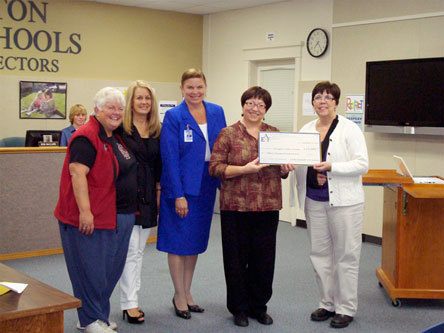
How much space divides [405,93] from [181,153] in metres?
3.10

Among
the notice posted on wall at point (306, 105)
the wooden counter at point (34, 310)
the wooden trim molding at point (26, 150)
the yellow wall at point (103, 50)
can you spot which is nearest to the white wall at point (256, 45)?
the notice posted on wall at point (306, 105)

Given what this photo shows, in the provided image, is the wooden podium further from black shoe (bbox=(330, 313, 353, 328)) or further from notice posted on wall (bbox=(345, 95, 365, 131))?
notice posted on wall (bbox=(345, 95, 365, 131))

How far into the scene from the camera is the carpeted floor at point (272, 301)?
4.05 m

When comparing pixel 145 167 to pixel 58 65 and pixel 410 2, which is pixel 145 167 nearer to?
pixel 410 2

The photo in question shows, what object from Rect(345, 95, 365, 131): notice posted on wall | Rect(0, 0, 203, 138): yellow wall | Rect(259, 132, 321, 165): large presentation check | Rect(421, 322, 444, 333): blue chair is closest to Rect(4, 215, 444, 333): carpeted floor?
Rect(259, 132, 321, 165): large presentation check

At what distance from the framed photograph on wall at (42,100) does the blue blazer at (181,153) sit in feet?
14.1

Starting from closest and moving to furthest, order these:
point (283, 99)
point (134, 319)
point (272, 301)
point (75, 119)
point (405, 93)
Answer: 1. point (134, 319)
2. point (272, 301)
3. point (405, 93)
4. point (75, 119)
5. point (283, 99)

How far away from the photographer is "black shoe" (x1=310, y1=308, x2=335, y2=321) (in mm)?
4160

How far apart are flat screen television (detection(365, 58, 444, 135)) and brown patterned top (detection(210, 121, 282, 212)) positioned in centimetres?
275

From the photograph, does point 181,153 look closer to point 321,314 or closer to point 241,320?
point 241,320

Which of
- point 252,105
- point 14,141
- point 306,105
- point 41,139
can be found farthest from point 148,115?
point 14,141

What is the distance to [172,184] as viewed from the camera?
12.9 feet

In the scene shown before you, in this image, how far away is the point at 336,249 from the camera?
402 centimetres

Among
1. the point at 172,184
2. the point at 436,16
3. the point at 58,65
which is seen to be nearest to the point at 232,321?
the point at 172,184
